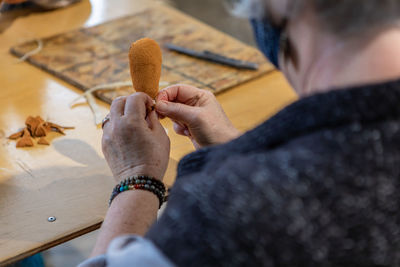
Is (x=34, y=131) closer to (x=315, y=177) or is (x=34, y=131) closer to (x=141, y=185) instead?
(x=141, y=185)

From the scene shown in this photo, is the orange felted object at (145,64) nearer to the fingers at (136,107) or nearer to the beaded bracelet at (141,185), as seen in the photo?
the fingers at (136,107)

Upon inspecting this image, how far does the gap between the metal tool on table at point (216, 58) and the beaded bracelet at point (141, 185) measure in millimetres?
755

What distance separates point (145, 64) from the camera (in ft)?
4.35

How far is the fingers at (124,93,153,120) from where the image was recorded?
120cm

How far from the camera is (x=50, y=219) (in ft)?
3.93

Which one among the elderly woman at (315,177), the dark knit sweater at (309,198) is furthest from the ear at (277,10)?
the dark knit sweater at (309,198)

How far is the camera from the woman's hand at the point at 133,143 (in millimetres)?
1151

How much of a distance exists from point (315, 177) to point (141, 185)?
0.45m

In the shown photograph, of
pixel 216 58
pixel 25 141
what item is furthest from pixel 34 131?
pixel 216 58

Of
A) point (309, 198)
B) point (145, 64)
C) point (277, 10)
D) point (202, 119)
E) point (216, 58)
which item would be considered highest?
point (277, 10)

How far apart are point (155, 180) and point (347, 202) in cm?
47

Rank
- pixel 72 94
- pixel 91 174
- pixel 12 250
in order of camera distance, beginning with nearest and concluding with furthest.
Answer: pixel 12 250, pixel 91 174, pixel 72 94

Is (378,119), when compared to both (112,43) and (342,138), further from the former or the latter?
(112,43)

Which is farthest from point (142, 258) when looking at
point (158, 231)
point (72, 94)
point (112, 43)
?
point (112, 43)
